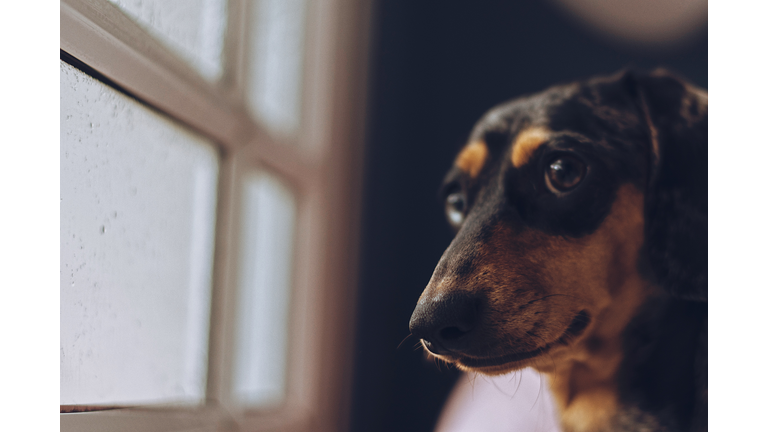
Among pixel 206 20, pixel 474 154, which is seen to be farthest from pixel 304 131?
pixel 474 154

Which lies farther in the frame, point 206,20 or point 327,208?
point 327,208

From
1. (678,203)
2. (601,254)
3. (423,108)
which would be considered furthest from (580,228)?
(423,108)

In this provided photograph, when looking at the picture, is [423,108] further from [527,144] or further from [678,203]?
[678,203]

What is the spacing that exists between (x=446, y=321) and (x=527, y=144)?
1.01 ft

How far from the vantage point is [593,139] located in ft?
2.21

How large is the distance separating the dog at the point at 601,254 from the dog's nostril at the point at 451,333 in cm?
2

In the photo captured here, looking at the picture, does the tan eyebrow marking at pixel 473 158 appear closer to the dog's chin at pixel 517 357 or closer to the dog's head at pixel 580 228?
the dog's head at pixel 580 228

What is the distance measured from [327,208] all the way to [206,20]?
0.40m

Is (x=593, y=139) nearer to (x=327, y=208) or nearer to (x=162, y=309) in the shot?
(x=327, y=208)

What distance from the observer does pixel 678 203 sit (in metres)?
0.67

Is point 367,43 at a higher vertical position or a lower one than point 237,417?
higher

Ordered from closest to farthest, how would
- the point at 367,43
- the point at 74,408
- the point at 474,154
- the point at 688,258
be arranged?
the point at 74,408, the point at 688,258, the point at 474,154, the point at 367,43

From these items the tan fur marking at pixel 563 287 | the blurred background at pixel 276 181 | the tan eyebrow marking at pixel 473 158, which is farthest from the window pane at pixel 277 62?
the tan fur marking at pixel 563 287

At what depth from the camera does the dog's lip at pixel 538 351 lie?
595 mm
